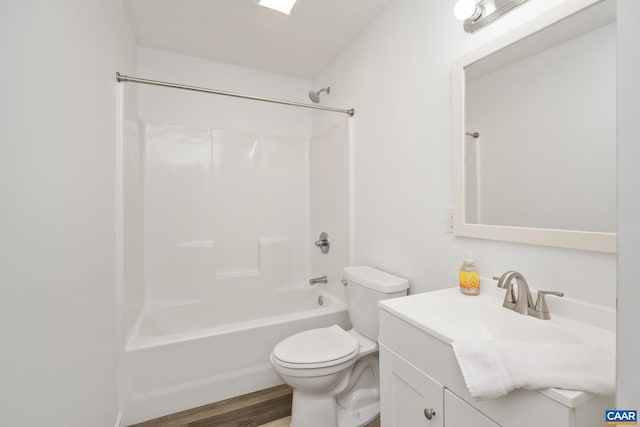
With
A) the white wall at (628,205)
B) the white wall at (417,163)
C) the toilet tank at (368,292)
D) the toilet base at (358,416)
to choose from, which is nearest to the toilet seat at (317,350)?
the toilet tank at (368,292)

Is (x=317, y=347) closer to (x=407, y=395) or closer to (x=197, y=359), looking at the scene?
(x=407, y=395)

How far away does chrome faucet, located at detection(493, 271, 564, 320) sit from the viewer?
2.87 feet

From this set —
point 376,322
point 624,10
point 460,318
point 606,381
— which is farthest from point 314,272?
point 624,10

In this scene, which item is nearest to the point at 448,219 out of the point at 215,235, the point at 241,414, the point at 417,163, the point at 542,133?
the point at 417,163

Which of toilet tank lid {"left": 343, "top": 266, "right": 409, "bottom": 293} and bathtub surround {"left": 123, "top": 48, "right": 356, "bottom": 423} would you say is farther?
bathtub surround {"left": 123, "top": 48, "right": 356, "bottom": 423}

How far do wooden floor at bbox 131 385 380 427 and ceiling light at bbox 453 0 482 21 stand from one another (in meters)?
2.05

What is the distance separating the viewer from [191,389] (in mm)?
1574

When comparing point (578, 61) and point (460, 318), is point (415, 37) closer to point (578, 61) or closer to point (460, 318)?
point (578, 61)

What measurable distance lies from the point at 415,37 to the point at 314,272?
82.1 inches

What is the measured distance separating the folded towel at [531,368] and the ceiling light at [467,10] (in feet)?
4.03

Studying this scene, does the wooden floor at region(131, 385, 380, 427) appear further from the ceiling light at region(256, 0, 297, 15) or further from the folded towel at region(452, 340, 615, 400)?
the ceiling light at region(256, 0, 297, 15)

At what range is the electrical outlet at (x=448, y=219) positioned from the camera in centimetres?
125

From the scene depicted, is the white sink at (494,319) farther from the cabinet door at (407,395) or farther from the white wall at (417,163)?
the cabinet door at (407,395)

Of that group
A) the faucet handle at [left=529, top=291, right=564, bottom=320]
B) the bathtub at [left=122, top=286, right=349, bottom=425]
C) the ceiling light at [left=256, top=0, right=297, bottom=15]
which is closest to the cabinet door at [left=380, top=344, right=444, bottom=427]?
the faucet handle at [left=529, top=291, right=564, bottom=320]
